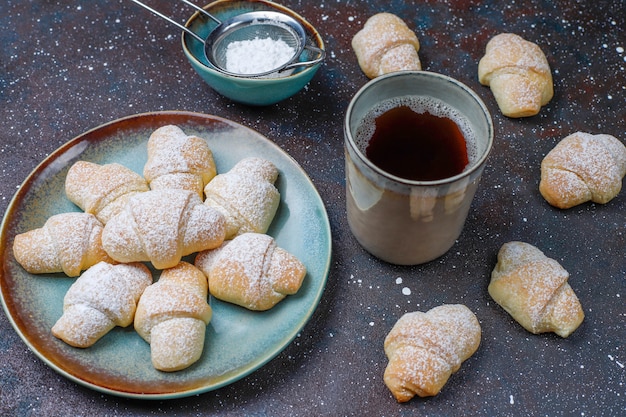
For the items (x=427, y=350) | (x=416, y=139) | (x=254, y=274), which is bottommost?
(x=427, y=350)

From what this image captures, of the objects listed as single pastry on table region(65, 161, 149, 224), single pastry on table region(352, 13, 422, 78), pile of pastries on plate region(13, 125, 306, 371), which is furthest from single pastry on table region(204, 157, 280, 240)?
single pastry on table region(352, 13, 422, 78)

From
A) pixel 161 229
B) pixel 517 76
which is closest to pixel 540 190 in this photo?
pixel 517 76

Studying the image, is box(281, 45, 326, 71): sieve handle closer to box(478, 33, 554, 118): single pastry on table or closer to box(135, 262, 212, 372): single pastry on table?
box(478, 33, 554, 118): single pastry on table

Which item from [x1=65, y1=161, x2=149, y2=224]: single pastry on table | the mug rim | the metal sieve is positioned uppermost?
the mug rim

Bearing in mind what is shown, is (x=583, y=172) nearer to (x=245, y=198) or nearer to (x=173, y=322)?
(x=245, y=198)

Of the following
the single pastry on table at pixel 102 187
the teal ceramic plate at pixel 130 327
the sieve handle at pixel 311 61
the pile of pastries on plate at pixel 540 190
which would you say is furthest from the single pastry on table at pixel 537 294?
the single pastry on table at pixel 102 187

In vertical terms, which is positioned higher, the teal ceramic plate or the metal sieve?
the metal sieve
